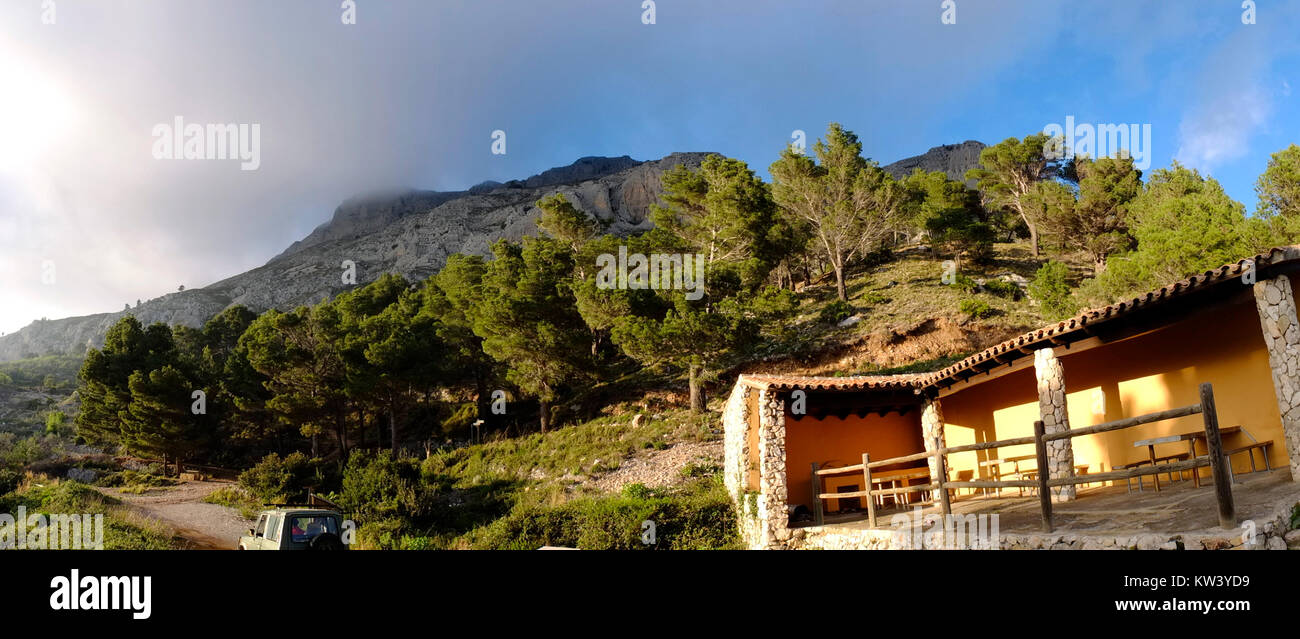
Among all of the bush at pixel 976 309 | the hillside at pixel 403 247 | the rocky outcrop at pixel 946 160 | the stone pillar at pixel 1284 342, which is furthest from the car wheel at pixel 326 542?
the rocky outcrop at pixel 946 160

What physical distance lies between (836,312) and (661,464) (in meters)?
13.7

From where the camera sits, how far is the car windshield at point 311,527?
11.4 meters

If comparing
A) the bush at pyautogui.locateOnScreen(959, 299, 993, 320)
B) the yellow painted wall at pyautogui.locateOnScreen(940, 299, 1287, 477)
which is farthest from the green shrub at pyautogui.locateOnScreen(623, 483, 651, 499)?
the bush at pyautogui.locateOnScreen(959, 299, 993, 320)

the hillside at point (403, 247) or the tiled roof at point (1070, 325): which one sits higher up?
the hillside at point (403, 247)

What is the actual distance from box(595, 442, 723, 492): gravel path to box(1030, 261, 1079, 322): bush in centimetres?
1183

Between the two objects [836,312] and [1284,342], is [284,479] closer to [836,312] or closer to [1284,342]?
[836,312]

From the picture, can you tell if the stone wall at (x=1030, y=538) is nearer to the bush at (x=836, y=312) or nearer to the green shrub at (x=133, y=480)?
the bush at (x=836, y=312)

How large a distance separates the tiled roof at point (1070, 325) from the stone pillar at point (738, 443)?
0.72 meters

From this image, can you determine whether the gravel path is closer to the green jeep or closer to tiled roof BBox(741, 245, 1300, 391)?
tiled roof BBox(741, 245, 1300, 391)

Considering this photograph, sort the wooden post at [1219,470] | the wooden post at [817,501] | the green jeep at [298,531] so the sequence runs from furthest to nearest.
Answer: the wooden post at [817,501], the green jeep at [298,531], the wooden post at [1219,470]

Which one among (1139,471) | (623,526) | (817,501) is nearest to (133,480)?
(623,526)
